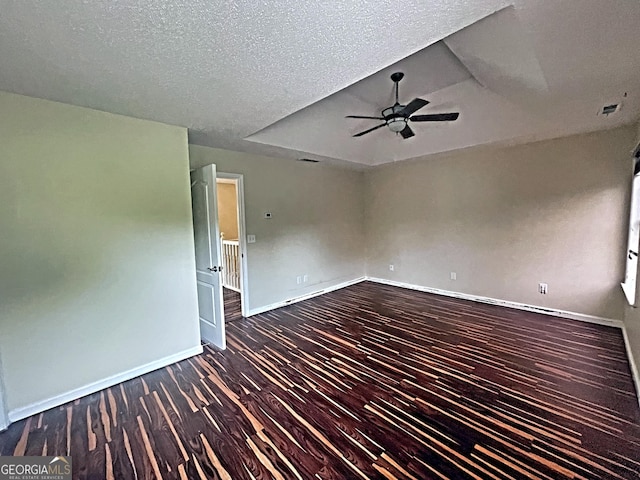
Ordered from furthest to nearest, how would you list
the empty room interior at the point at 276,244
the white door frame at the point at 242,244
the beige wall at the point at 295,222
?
the beige wall at the point at 295,222, the white door frame at the point at 242,244, the empty room interior at the point at 276,244

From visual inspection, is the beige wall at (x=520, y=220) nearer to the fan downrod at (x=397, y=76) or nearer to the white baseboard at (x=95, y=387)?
the fan downrod at (x=397, y=76)

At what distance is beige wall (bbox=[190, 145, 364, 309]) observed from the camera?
4410mm

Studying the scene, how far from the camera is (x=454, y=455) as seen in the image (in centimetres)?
177

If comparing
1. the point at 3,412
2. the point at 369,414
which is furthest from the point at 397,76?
the point at 3,412

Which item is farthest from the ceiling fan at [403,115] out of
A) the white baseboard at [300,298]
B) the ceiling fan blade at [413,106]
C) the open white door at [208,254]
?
the white baseboard at [300,298]

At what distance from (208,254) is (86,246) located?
1131 millimetres

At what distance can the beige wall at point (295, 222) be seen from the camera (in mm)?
4410

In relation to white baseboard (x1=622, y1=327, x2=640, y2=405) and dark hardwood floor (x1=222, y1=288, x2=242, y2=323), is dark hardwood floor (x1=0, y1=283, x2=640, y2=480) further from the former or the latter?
dark hardwood floor (x1=222, y1=288, x2=242, y2=323)

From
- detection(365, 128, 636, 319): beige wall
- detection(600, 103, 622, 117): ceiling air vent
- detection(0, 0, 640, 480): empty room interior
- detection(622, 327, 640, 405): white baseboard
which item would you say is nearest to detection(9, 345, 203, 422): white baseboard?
detection(0, 0, 640, 480): empty room interior

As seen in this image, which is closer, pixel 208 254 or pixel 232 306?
pixel 208 254

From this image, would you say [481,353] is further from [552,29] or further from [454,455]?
[552,29]

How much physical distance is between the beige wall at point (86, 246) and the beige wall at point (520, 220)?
4.13 m

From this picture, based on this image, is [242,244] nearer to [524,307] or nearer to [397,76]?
[397,76]

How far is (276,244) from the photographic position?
477 cm
